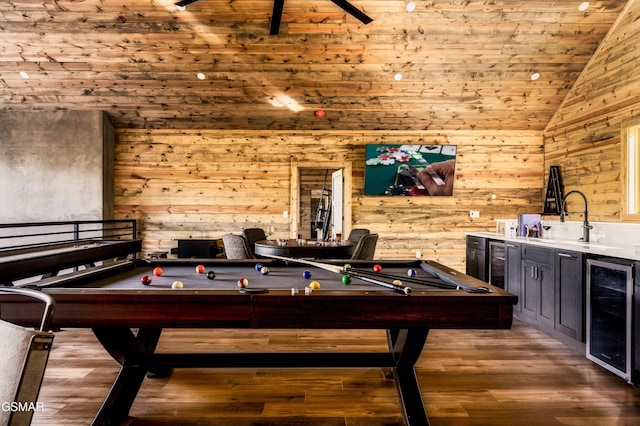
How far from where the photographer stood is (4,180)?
649 cm

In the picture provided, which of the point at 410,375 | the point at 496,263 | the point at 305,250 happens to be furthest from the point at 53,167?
A: the point at 496,263

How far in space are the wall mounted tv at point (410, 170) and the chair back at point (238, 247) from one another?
2973 millimetres

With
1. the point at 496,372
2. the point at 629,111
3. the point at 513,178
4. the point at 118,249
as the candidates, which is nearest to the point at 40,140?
the point at 118,249

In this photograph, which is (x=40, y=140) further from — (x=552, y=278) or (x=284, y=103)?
(x=552, y=278)

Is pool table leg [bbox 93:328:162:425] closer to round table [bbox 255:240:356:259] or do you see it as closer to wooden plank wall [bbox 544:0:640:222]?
round table [bbox 255:240:356:259]

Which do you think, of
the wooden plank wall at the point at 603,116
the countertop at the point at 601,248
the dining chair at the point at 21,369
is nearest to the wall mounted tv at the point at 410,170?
the wooden plank wall at the point at 603,116

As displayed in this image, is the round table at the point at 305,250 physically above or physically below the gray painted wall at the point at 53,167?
below

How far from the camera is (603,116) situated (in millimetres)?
5328

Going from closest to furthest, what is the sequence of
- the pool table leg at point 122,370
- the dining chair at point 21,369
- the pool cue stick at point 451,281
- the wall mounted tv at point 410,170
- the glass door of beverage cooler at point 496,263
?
the dining chair at point 21,369 → the pool cue stick at point 451,281 → the pool table leg at point 122,370 → the glass door of beverage cooler at point 496,263 → the wall mounted tv at point 410,170

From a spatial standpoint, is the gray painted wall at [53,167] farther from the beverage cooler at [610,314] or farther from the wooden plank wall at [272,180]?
the beverage cooler at [610,314]

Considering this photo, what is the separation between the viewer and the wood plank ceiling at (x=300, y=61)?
16.3 feet

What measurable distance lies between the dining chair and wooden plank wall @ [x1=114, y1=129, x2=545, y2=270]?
589 centimetres

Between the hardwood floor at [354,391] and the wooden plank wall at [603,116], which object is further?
the wooden plank wall at [603,116]

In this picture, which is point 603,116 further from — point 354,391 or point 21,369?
point 21,369
